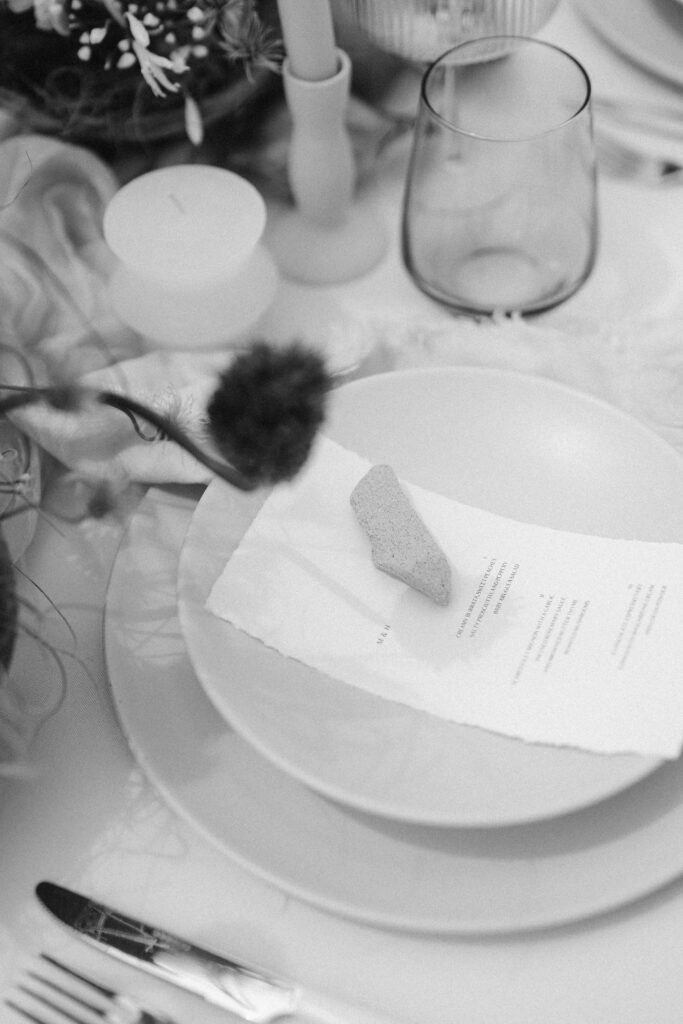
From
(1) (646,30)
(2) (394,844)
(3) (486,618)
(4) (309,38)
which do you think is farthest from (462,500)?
(1) (646,30)

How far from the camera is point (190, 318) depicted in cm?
67

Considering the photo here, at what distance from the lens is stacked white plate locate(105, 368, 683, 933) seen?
465 millimetres

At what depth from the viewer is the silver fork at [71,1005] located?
0.45m

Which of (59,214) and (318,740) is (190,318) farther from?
(318,740)

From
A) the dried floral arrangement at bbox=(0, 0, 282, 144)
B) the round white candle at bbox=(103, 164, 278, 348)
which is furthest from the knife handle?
the dried floral arrangement at bbox=(0, 0, 282, 144)

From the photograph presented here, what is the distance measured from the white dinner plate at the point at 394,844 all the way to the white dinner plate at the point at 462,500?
0.03 m

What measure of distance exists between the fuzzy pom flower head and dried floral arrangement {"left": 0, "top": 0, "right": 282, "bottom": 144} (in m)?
0.38

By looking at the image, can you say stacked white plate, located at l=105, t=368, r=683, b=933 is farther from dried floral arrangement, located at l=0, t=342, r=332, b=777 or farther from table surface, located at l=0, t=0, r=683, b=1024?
dried floral arrangement, located at l=0, t=342, r=332, b=777

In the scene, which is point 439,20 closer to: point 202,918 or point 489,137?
point 489,137

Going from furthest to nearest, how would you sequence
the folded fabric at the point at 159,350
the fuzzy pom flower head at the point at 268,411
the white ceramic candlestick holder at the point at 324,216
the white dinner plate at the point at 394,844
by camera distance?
the white ceramic candlestick holder at the point at 324,216
the folded fabric at the point at 159,350
the white dinner plate at the point at 394,844
the fuzzy pom flower head at the point at 268,411

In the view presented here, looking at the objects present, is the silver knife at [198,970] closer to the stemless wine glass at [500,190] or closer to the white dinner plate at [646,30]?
the stemless wine glass at [500,190]

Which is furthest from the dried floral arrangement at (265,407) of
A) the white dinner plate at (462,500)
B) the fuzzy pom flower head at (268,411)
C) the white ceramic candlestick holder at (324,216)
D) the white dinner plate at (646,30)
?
the white dinner plate at (646,30)

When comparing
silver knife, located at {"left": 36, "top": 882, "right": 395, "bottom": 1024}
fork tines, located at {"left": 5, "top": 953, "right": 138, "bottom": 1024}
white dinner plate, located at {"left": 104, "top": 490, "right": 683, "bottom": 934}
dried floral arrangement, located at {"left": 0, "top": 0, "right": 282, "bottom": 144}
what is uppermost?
dried floral arrangement, located at {"left": 0, "top": 0, "right": 282, "bottom": 144}

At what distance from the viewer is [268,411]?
0.36 metres
